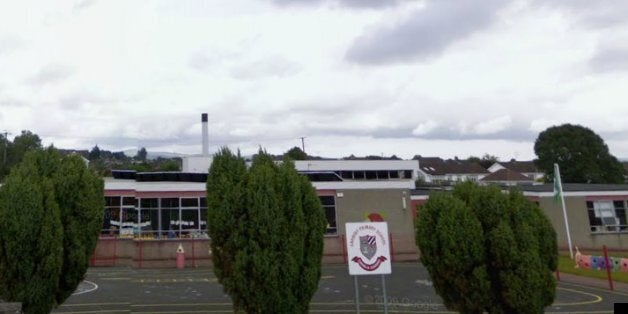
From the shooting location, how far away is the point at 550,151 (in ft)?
212

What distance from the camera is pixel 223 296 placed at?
16641 millimetres

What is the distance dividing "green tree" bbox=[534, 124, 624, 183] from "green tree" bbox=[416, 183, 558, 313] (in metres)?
59.9

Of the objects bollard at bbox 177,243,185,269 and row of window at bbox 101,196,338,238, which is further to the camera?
row of window at bbox 101,196,338,238

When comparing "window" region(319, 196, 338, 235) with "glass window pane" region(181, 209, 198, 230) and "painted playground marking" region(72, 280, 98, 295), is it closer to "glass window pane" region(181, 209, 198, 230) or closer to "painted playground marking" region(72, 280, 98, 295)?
"glass window pane" region(181, 209, 198, 230)

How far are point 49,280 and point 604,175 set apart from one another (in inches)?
2612

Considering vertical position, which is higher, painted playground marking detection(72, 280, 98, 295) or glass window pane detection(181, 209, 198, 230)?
glass window pane detection(181, 209, 198, 230)

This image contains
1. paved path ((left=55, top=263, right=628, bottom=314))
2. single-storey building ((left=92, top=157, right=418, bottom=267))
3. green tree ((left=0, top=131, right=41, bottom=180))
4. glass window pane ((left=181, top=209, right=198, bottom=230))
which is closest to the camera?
paved path ((left=55, top=263, right=628, bottom=314))

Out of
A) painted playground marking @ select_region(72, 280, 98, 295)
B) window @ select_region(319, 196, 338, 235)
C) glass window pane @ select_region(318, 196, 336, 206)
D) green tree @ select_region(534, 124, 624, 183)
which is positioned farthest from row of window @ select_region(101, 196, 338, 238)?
green tree @ select_region(534, 124, 624, 183)

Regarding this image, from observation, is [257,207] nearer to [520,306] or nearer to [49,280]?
[49,280]

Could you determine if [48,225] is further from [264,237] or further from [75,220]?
[264,237]

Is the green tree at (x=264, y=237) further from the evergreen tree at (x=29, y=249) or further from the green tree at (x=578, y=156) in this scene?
the green tree at (x=578, y=156)

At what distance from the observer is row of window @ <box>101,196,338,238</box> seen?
3022 centimetres

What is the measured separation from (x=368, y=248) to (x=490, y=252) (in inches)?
84.0

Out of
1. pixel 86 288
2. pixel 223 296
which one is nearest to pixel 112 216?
pixel 86 288
